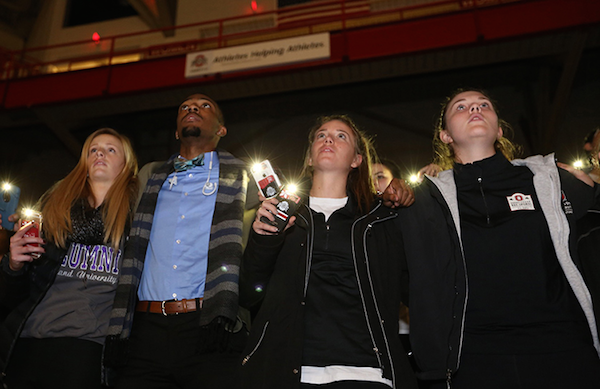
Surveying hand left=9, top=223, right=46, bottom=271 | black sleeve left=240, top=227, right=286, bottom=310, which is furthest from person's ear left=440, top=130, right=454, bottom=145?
hand left=9, top=223, right=46, bottom=271

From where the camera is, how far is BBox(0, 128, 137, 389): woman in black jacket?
200 cm

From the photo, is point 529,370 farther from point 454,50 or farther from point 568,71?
point 568,71

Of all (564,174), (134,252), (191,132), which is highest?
(191,132)

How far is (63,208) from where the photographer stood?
2.41 meters

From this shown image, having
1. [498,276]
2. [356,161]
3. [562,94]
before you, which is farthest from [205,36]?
[498,276]

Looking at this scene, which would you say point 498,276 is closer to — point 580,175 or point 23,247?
point 580,175

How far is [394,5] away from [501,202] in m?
9.75

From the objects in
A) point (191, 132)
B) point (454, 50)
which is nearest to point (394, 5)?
point (454, 50)

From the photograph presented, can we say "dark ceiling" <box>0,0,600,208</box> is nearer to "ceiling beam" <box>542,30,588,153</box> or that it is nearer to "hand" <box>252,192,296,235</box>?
"ceiling beam" <box>542,30,588,153</box>

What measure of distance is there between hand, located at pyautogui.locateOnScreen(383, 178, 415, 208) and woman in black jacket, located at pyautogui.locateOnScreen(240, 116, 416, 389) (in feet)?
0.07

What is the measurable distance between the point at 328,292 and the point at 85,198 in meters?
1.66

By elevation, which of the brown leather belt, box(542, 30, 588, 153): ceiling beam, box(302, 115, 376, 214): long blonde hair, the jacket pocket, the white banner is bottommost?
the jacket pocket

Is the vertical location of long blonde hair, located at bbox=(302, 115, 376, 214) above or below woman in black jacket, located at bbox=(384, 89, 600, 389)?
above

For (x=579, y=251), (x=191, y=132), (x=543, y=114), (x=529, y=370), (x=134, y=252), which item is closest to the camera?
(x=529, y=370)
